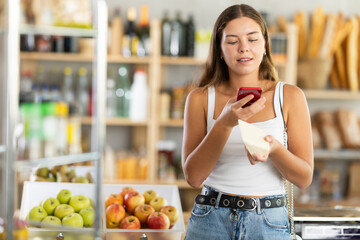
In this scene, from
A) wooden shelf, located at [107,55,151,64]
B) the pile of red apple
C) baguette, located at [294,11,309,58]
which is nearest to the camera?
the pile of red apple

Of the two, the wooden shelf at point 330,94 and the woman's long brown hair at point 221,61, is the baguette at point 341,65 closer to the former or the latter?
the wooden shelf at point 330,94

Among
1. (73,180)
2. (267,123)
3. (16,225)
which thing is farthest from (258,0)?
(16,225)

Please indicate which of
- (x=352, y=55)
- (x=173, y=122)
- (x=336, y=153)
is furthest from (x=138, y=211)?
(x=352, y=55)

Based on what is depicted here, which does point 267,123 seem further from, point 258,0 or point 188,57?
point 258,0

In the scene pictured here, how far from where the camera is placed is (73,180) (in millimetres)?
2180

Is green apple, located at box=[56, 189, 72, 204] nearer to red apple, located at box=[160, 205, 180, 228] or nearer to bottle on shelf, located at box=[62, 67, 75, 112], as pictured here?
red apple, located at box=[160, 205, 180, 228]

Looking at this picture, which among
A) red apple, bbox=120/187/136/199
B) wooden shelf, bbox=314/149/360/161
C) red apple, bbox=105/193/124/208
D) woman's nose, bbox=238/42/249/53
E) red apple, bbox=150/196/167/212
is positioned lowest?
Result: wooden shelf, bbox=314/149/360/161

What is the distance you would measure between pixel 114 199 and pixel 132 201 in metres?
0.07

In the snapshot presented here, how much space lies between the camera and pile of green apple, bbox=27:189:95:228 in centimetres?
185

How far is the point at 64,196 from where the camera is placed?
1983mm

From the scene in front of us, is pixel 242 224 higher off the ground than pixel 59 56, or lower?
lower

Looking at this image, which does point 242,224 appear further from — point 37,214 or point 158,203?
point 37,214

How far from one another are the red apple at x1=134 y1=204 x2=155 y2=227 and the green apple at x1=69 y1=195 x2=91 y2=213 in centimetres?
18

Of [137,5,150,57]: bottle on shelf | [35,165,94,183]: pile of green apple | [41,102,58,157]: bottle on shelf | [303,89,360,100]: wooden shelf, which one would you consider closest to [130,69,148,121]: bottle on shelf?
[137,5,150,57]: bottle on shelf
